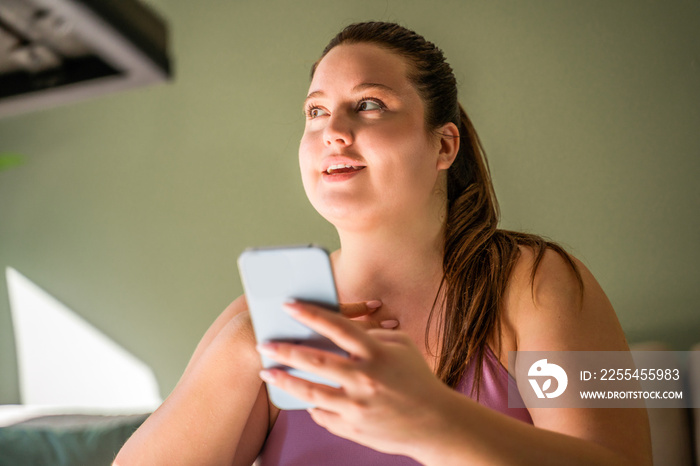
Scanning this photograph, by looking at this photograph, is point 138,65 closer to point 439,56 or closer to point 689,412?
point 439,56

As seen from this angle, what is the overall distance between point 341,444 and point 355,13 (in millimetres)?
1416

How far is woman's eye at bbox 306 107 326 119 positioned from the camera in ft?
3.55

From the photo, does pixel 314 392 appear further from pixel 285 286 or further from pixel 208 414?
pixel 208 414

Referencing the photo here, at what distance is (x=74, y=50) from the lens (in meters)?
0.32

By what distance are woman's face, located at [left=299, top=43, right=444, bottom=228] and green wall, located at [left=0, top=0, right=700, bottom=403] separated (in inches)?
27.4

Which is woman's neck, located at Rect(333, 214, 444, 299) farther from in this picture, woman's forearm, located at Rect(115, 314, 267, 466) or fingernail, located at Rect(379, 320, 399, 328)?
woman's forearm, located at Rect(115, 314, 267, 466)

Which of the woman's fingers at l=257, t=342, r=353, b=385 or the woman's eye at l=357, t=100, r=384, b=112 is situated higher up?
the woman's eye at l=357, t=100, r=384, b=112

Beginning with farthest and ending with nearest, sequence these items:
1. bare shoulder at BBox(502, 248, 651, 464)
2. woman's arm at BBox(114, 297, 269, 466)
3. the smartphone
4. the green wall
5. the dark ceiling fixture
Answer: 1. the green wall
2. woman's arm at BBox(114, 297, 269, 466)
3. bare shoulder at BBox(502, 248, 651, 464)
4. the smartphone
5. the dark ceiling fixture

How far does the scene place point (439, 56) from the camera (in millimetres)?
1152

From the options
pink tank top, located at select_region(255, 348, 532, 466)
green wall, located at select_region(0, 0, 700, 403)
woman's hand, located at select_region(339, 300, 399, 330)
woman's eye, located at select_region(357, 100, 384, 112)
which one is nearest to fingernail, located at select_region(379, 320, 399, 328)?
woman's hand, located at select_region(339, 300, 399, 330)

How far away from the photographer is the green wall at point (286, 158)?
1.54m

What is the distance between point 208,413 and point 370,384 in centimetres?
49

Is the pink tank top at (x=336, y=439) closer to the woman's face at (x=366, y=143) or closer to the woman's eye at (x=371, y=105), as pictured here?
the woman's face at (x=366, y=143)

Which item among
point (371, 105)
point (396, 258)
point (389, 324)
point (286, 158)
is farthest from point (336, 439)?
point (286, 158)
